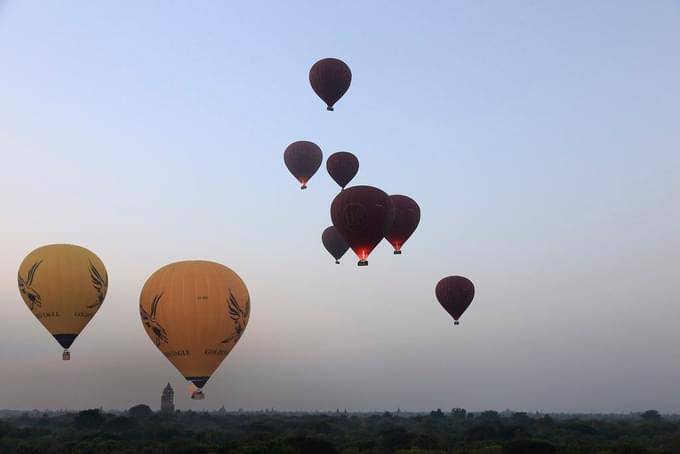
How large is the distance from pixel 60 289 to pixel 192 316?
1091 centimetres

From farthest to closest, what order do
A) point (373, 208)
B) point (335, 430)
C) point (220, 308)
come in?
point (335, 430)
point (373, 208)
point (220, 308)

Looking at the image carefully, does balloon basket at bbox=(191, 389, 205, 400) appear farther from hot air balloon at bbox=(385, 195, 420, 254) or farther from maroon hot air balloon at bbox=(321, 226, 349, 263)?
maroon hot air balloon at bbox=(321, 226, 349, 263)

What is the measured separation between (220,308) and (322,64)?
15.6m

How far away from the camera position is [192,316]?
27.0 m

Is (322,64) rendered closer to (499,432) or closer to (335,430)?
(499,432)

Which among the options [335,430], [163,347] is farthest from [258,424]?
[163,347]

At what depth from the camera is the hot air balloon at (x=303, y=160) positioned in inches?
1596

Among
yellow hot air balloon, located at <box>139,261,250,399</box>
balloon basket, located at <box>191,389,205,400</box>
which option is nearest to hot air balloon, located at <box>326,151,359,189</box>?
yellow hot air balloon, located at <box>139,261,250,399</box>

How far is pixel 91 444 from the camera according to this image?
58969mm

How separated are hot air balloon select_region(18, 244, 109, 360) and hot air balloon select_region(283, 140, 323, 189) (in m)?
12.9

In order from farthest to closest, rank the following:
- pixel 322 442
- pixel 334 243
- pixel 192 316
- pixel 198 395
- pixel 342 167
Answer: pixel 322 442
pixel 334 243
pixel 342 167
pixel 192 316
pixel 198 395

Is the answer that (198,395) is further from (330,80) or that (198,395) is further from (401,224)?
(330,80)

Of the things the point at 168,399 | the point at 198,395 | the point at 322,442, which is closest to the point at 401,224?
the point at 198,395

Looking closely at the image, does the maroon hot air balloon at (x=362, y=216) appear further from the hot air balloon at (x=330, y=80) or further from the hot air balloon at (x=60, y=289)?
the hot air balloon at (x=60, y=289)
